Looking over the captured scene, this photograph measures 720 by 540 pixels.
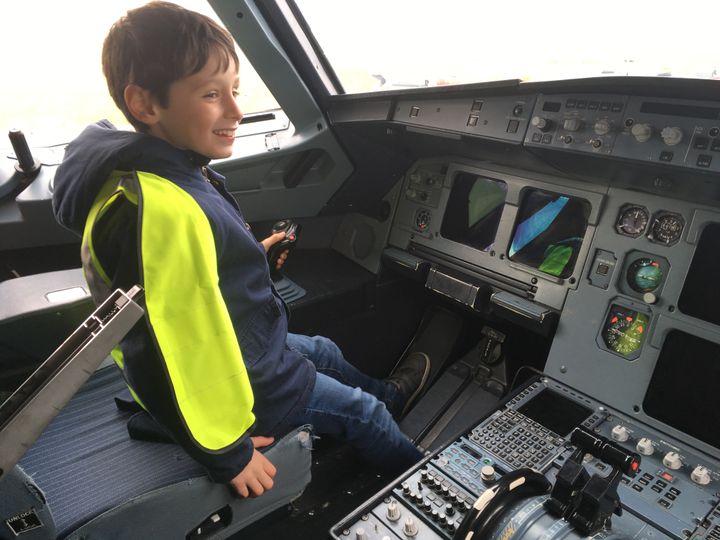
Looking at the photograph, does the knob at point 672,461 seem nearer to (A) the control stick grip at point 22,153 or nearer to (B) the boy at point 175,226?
(B) the boy at point 175,226

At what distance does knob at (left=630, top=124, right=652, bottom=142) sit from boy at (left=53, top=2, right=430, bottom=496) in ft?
3.70

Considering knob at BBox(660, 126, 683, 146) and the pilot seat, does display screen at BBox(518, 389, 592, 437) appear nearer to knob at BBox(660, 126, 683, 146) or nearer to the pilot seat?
the pilot seat

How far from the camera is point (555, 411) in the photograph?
1894mm

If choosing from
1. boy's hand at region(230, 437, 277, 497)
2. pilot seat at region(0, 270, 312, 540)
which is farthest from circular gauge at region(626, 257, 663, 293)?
boy's hand at region(230, 437, 277, 497)

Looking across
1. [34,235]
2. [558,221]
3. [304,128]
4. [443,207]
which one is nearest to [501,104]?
[558,221]

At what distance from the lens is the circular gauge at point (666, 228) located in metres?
1.83

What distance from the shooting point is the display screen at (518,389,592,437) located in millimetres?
1824

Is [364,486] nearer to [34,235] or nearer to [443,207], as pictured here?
[443,207]

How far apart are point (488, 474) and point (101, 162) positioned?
50.6 inches

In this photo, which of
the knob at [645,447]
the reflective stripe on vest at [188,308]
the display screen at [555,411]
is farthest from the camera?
the display screen at [555,411]

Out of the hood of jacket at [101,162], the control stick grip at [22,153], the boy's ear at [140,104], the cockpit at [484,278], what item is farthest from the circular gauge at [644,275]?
the control stick grip at [22,153]

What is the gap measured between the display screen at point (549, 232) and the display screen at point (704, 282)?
40 centimetres

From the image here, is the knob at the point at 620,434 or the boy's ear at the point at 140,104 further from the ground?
the boy's ear at the point at 140,104

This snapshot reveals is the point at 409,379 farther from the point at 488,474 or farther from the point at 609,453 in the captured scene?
the point at 609,453
